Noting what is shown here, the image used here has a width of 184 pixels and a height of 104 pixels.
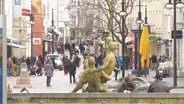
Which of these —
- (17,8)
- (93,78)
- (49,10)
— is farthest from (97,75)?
(49,10)

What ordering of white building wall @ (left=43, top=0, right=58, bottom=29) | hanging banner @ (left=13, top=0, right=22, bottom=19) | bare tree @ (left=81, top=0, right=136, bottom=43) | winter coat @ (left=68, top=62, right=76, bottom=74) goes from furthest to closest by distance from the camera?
white building wall @ (left=43, top=0, right=58, bottom=29) → hanging banner @ (left=13, top=0, right=22, bottom=19) → bare tree @ (left=81, top=0, right=136, bottom=43) → winter coat @ (left=68, top=62, right=76, bottom=74)

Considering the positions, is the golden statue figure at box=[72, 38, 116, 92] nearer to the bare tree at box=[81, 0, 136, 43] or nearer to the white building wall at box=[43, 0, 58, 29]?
the bare tree at box=[81, 0, 136, 43]

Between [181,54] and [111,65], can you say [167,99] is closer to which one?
[111,65]

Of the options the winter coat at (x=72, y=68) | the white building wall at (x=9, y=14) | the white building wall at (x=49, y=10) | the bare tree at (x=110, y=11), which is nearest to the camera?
the winter coat at (x=72, y=68)

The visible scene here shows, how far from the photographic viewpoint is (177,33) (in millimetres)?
39250

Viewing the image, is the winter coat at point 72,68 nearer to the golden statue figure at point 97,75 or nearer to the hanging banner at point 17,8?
the golden statue figure at point 97,75

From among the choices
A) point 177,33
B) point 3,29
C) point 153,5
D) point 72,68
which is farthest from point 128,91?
point 153,5

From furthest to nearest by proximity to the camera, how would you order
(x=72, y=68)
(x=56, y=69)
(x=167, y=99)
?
(x=56, y=69)
(x=72, y=68)
(x=167, y=99)

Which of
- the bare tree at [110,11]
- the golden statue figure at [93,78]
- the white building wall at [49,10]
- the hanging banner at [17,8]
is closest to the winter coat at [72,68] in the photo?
the bare tree at [110,11]

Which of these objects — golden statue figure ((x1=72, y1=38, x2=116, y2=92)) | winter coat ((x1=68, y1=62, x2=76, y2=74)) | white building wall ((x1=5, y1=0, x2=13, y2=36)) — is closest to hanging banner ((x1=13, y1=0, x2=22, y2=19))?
white building wall ((x1=5, y1=0, x2=13, y2=36))

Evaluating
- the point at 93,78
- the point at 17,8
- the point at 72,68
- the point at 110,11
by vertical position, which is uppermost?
the point at 17,8

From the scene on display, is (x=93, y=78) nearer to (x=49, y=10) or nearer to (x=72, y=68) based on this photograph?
(x=72, y=68)

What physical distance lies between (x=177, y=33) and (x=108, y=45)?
15.8 metres

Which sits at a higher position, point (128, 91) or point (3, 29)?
point (3, 29)
